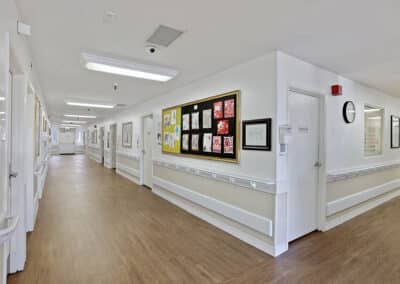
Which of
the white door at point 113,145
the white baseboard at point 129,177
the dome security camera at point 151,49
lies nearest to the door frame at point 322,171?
the dome security camera at point 151,49

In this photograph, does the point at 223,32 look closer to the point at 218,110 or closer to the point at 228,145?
the point at 218,110

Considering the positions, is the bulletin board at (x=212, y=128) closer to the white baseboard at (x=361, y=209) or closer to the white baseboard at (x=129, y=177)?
the white baseboard at (x=361, y=209)

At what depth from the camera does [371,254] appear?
262 cm

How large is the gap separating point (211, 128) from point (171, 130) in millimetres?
1431

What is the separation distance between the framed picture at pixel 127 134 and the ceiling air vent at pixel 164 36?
204 inches

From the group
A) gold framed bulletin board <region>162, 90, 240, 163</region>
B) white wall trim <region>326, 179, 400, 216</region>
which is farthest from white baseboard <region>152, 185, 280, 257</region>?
white wall trim <region>326, 179, 400, 216</region>

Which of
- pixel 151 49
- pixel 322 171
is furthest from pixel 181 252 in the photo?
pixel 151 49

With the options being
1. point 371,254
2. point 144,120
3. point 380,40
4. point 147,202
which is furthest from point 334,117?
point 144,120

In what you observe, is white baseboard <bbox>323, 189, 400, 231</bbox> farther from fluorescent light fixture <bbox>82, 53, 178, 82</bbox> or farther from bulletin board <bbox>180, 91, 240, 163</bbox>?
fluorescent light fixture <bbox>82, 53, 178, 82</bbox>

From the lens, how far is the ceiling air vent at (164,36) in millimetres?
2186

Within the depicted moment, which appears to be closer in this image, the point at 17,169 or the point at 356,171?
the point at 17,169

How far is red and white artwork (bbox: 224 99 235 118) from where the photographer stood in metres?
3.16

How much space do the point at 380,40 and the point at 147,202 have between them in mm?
4579

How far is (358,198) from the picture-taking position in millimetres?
3814
